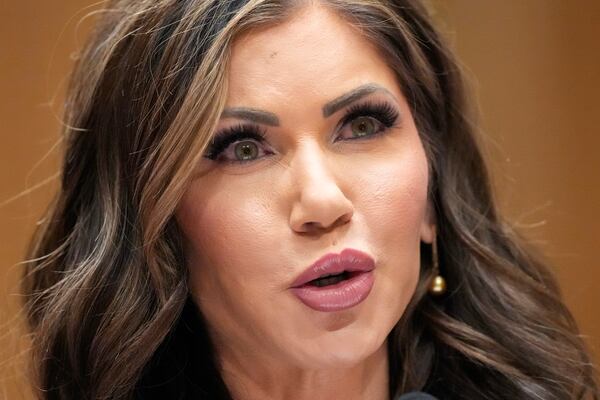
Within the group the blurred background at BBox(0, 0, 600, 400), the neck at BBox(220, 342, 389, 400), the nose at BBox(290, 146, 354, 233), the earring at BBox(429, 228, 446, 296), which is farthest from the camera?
the blurred background at BBox(0, 0, 600, 400)

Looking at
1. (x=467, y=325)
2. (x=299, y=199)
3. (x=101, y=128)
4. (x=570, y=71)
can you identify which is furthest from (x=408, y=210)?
(x=570, y=71)

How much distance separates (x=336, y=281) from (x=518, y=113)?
2.18 feet

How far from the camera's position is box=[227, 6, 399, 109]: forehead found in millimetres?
978

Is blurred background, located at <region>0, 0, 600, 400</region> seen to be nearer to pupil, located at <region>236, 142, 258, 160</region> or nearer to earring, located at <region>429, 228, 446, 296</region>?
earring, located at <region>429, 228, 446, 296</region>

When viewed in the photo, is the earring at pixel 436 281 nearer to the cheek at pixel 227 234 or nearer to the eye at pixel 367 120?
the eye at pixel 367 120

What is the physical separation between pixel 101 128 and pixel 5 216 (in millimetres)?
406

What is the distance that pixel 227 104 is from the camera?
984mm

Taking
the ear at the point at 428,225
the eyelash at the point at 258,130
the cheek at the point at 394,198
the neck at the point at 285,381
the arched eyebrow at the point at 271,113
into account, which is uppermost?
the arched eyebrow at the point at 271,113

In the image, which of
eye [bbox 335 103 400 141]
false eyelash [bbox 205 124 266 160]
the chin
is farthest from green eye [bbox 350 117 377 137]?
the chin

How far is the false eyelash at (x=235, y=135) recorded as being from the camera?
3.24 ft

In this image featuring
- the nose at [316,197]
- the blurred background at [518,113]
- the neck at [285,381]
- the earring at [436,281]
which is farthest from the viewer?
the blurred background at [518,113]

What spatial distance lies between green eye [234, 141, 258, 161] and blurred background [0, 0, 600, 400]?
50 centimetres

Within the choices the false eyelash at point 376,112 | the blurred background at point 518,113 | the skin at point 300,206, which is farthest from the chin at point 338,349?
the blurred background at point 518,113

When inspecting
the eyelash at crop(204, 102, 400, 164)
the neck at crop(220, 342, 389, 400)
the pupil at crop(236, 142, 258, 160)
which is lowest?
the neck at crop(220, 342, 389, 400)
